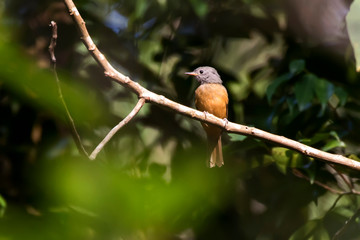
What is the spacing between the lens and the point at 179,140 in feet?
14.0

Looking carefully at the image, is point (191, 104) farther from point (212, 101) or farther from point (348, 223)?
point (348, 223)

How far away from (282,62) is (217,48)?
0.62 meters

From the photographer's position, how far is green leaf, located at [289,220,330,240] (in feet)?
12.1

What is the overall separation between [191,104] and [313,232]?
4.59ft

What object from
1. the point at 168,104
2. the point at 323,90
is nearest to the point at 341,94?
the point at 323,90

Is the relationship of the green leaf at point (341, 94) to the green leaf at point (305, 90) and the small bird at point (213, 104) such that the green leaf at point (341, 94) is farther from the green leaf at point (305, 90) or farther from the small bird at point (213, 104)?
the small bird at point (213, 104)

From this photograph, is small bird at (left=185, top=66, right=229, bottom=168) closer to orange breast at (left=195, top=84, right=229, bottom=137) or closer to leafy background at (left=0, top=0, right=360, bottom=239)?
orange breast at (left=195, top=84, right=229, bottom=137)

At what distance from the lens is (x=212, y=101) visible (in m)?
3.71

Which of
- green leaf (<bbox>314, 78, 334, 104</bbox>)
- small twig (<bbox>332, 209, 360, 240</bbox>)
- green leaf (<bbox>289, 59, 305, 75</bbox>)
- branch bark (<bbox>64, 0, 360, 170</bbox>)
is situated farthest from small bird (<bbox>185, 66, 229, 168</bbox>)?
branch bark (<bbox>64, 0, 360, 170</bbox>)

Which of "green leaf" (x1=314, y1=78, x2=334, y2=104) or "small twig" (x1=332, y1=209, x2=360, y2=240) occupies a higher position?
"green leaf" (x1=314, y1=78, x2=334, y2=104)

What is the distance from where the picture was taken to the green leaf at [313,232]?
12.1 ft

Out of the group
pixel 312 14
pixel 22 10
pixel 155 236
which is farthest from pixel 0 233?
pixel 312 14

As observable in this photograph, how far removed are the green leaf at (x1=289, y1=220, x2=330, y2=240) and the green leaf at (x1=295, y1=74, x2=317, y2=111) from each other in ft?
2.96

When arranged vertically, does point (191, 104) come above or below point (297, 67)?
below
